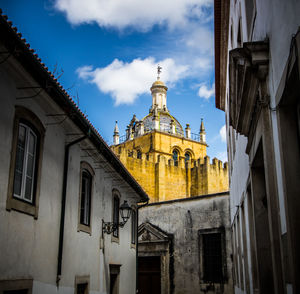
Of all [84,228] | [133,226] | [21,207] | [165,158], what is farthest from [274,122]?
[165,158]

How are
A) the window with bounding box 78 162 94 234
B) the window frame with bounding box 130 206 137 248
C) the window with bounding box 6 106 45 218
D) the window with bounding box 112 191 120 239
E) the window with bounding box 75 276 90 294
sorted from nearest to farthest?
the window with bounding box 6 106 45 218
the window with bounding box 75 276 90 294
the window with bounding box 78 162 94 234
the window with bounding box 112 191 120 239
the window frame with bounding box 130 206 137 248

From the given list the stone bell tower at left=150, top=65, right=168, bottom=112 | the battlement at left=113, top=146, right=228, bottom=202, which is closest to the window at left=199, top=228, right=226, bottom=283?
the battlement at left=113, top=146, right=228, bottom=202

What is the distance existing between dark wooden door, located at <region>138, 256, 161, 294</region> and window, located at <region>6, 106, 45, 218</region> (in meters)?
16.0

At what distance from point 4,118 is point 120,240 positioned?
28.7ft

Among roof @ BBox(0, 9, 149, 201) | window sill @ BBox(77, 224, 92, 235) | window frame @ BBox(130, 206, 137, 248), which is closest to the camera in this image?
roof @ BBox(0, 9, 149, 201)

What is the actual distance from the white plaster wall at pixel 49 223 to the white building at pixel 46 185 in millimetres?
16

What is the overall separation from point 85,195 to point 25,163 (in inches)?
149

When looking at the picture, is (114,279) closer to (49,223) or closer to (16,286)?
(49,223)

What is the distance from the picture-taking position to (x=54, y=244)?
857cm

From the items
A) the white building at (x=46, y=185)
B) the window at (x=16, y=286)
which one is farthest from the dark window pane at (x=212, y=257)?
the window at (x=16, y=286)

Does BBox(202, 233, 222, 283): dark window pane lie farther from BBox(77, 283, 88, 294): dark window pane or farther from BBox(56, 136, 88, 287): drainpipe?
BBox(56, 136, 88, 287): drainpipe

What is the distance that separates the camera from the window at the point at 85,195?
10.6 m

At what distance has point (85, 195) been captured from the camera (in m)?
11.1

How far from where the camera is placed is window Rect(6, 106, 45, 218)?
6.95 meters
